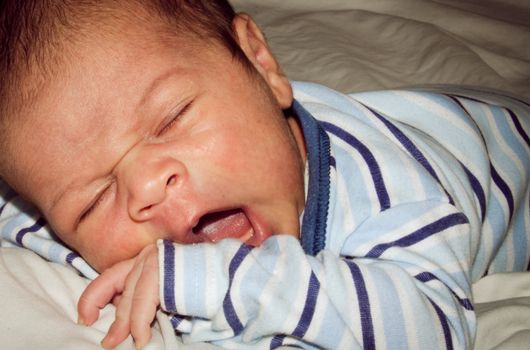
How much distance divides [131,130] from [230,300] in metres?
0.32

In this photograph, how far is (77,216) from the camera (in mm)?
995

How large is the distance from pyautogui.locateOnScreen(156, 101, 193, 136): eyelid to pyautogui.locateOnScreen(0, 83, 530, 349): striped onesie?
7.4 inches

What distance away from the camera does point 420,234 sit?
101 cm

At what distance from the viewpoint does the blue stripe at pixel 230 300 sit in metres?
0.87

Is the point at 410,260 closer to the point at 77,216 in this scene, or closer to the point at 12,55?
the point at 77,216

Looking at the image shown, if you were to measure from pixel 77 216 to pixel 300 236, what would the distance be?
16.0 inches

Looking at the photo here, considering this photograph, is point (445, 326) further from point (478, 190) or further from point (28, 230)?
point (28, 230)

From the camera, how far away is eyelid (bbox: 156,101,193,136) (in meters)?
0.94

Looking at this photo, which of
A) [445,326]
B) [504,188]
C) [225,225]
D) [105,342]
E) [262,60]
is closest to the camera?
[105,342]

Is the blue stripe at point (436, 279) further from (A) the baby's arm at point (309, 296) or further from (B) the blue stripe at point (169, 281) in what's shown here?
(B) the blue stripe at point (169, 281)

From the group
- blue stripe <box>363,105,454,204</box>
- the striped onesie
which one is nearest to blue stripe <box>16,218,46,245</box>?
the striped onesie

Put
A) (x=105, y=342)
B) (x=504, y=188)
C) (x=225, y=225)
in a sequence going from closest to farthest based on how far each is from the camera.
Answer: (x=105, y=342), (x=225, y=225), (x=504, y=188)

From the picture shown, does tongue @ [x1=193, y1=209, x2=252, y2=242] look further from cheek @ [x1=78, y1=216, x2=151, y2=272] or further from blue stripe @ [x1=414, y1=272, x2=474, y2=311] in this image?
blue stripe @ [x1=414, y1=272, x2=474, y2=311]

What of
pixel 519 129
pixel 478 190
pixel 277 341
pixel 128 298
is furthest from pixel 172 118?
pixel 519 129
